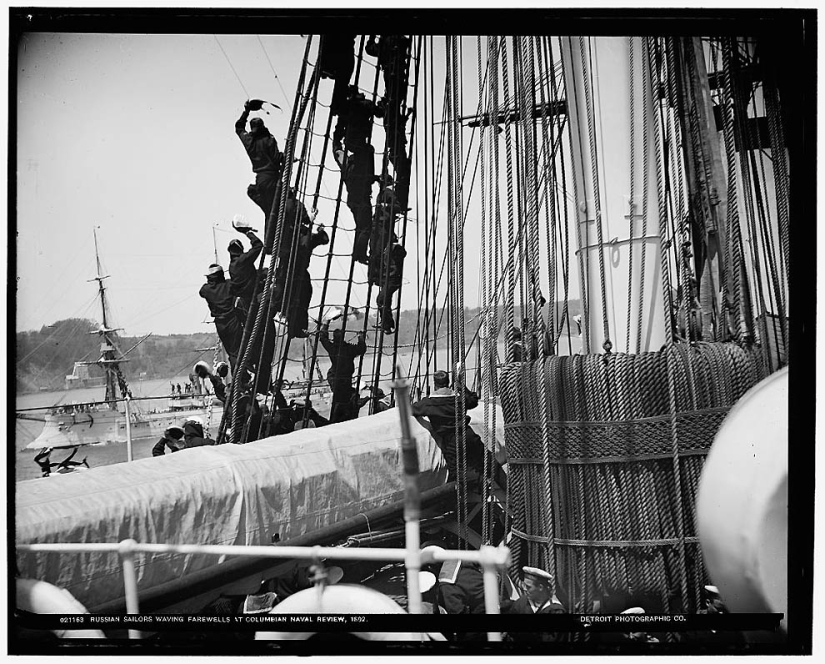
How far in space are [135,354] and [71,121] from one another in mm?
900

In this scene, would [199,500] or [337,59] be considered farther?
[337,59]

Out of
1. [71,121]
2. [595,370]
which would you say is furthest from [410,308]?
[71,121]

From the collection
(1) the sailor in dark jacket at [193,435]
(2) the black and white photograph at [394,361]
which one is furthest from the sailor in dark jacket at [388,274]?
(1) the sailor in dark jacket at [193,435]

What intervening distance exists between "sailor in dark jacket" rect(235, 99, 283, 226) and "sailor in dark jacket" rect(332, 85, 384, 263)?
21.8 inches

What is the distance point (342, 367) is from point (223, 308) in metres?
1.00

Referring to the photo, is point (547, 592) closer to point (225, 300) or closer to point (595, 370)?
point (595, 370)

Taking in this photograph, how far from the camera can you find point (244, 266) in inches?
120

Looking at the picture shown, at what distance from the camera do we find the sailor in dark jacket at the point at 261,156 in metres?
2.88

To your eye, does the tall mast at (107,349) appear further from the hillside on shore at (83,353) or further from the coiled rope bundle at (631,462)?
the coiled rope bundle at (631,462)

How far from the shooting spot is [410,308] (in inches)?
145

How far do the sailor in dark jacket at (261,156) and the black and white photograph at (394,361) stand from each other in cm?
1

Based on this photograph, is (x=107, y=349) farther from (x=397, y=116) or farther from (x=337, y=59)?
(x=397, y=116)

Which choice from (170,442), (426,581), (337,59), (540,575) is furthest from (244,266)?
(540,575)

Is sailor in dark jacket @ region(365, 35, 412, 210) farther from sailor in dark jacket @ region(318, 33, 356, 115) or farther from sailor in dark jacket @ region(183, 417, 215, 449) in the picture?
sailor in dark jacket @ region(183, 417, 215, 449)
